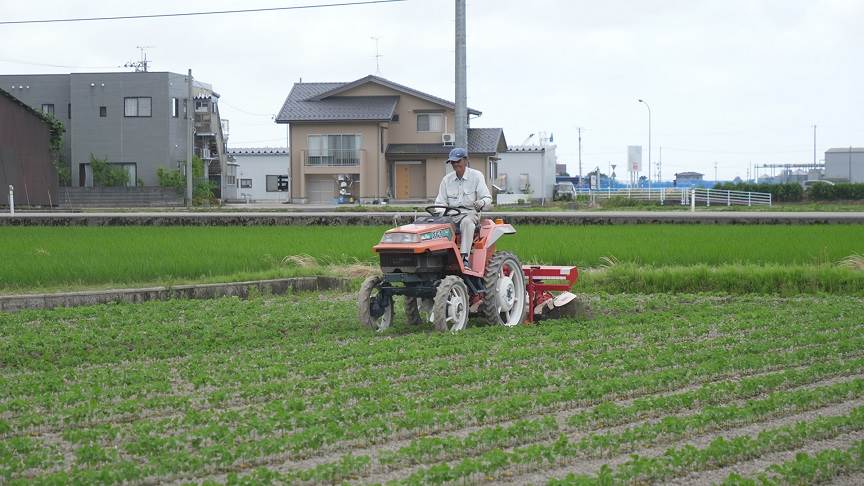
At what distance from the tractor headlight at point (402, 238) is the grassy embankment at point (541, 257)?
503cm

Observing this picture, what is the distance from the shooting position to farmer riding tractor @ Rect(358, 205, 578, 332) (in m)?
8.87

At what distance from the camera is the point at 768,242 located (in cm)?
1748

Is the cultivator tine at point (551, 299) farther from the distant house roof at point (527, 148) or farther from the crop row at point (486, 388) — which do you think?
the distant house roof at point (527, 148)

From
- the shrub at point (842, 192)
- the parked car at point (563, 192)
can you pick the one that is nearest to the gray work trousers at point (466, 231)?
the shrub at point (842, 192)

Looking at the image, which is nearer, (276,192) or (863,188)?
(863,188)

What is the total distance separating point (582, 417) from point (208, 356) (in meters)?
3.39

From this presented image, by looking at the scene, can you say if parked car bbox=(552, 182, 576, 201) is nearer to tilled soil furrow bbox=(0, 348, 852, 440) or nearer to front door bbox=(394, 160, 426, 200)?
front door bbox=(394, 160, 426, 200)

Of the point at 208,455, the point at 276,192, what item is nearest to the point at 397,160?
the point at 276,192

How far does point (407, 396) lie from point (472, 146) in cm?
4172

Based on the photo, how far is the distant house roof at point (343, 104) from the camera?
46969 millimetres

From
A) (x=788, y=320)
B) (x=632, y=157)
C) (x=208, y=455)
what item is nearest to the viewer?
(x=208, y=455)

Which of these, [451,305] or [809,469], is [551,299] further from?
[809,469]

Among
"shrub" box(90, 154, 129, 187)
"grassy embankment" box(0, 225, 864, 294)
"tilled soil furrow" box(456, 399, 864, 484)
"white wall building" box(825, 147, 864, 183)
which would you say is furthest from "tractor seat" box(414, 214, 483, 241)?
"white wall building" box(825, 147, 864, 183)

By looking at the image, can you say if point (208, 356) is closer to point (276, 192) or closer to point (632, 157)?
point (632, 157)
